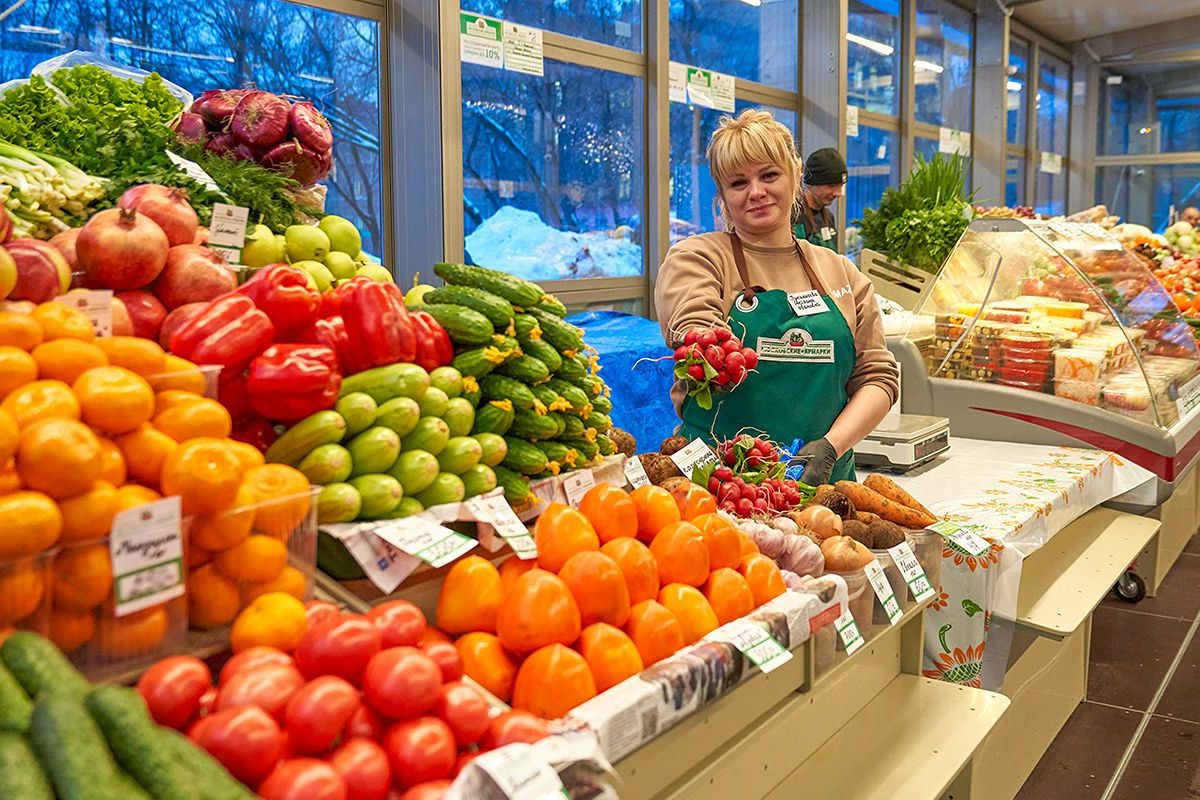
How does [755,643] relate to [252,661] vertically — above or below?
below

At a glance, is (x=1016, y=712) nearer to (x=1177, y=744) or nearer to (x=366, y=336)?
(x=1177, y=744)

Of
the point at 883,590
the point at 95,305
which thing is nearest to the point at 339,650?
the point at 95,305

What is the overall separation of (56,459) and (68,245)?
0.66 metres

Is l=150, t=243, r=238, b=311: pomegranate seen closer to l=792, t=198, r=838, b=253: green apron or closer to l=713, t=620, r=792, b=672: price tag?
l=713, t=620, r=792, b=672: price tag

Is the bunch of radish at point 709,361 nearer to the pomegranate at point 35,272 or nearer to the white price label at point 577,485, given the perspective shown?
the white price label at point 577,485

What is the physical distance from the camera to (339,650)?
1.18 meters

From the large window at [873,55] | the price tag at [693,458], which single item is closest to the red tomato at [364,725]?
the price tag at [693,458]

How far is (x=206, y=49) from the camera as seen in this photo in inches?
151

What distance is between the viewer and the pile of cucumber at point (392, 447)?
4.98 feet

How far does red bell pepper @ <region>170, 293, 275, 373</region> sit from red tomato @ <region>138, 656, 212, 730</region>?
0.51 metres

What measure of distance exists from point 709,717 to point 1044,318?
11.7 feet

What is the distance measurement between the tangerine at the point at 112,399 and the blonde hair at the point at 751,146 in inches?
76.2

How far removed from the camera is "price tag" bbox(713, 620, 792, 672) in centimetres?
155

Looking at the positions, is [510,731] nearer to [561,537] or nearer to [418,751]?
[418,751]
